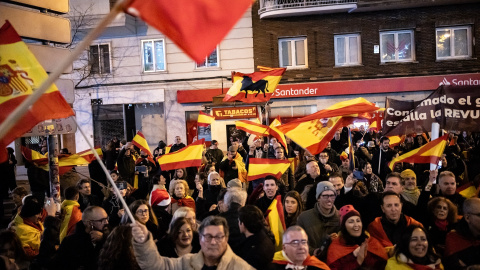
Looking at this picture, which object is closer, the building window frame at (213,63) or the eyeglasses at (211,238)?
the eyeglasses at (211,238)

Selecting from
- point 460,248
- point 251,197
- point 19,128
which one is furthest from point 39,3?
point 460,248

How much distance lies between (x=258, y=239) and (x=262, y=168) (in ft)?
15.6

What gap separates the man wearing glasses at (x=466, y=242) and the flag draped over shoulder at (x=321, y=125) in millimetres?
4292

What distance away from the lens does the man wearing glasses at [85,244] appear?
199 inches

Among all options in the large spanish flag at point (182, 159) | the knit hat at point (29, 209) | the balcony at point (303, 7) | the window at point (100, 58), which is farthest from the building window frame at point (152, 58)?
the knit hat at point (29, 209)

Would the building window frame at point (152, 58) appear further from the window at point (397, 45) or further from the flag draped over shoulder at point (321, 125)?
the flag draped over shoulder at point (321, 125)

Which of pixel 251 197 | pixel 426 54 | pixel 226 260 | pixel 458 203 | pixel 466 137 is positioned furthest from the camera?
pixel 426 54

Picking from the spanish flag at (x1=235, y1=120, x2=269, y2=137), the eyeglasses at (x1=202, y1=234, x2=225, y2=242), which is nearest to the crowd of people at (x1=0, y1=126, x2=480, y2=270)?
the eyeglasses at (x1=202, y1=234, x2=225, y2=242)

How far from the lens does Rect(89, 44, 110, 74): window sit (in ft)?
79.9

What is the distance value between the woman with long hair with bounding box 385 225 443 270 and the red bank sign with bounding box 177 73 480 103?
18.8 m

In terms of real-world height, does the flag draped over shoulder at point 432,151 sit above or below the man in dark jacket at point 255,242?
above

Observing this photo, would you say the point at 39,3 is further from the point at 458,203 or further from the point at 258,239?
the point at 458,203

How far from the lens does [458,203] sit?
6.75 m

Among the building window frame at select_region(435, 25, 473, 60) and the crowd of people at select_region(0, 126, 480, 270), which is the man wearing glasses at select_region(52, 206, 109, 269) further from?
the building window frame at select_region(435, 25, 473, 60)
